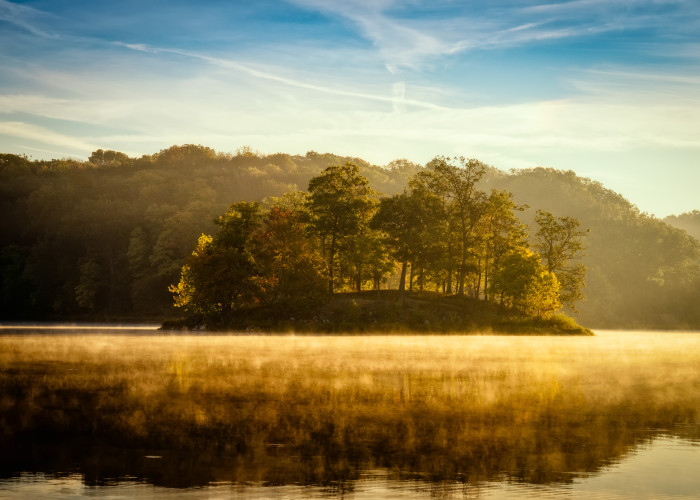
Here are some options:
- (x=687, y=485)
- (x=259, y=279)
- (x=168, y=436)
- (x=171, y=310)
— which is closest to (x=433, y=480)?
(x=687, y=485)

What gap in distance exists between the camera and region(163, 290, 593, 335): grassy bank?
83438mm

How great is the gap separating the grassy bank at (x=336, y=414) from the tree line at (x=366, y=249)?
171 ft

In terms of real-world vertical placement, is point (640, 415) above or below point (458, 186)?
below

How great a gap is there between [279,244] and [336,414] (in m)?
75.8

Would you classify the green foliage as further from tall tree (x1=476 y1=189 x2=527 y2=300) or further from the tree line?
tall tree (x1=476 y1=189 x2=527 y2=300)

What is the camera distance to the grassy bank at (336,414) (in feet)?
46.3

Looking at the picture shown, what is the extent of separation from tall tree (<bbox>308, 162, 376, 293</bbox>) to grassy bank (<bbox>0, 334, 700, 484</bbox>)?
196 ft

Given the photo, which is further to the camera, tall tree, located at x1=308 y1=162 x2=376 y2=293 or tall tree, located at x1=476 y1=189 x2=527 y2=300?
tall tree, located at x1=476 y1=189 x2=527 y2=300

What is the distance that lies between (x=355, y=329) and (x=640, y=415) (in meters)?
62.0

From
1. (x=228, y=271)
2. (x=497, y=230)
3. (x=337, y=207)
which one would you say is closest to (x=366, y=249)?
(x=337, y=207)

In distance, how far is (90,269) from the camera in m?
150

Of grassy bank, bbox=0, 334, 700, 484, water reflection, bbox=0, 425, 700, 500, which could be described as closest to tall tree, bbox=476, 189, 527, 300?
grassy bank, bbox=0, 334, 700, 484

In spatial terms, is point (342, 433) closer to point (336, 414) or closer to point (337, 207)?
point (336, 414)

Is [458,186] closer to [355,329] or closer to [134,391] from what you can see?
[355,329]
